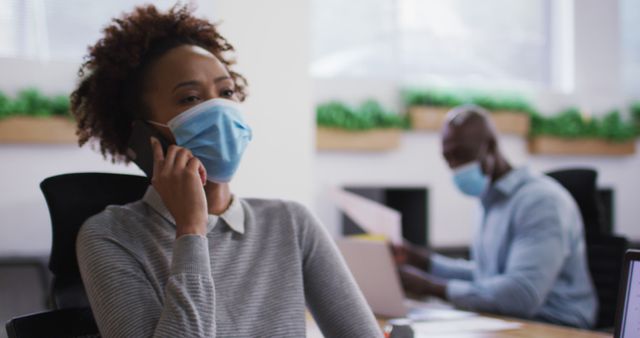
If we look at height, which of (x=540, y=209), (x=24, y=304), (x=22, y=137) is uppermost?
(x=22, y=137)

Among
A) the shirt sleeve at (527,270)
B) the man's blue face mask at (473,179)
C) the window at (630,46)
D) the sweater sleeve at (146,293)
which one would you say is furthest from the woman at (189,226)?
the window at (630,46)

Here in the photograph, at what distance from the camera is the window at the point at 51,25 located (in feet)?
12.9

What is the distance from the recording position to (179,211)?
140cm

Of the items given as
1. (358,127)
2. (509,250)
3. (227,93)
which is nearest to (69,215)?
(227,93)

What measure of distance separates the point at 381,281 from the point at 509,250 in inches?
27.3

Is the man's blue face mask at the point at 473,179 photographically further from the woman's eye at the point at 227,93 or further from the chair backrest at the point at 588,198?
the woman's eye at the point at 227,93

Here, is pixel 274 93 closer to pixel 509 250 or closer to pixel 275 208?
pixel 509 250

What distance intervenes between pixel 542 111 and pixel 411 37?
3.85 ft

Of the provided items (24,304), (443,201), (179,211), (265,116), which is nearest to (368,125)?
(443,201)

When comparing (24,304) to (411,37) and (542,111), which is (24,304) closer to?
(411,37)

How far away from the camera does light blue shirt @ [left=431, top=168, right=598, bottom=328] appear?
2457 mm

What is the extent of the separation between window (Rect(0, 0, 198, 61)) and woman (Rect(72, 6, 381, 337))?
236 cm

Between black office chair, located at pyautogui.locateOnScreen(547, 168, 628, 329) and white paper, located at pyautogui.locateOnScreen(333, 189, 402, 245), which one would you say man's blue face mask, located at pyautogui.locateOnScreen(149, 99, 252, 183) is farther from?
black office chair, located at pyautogui.locateOnScreen(547, 168, 628, 329)

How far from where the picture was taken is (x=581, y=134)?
552 centimetres
